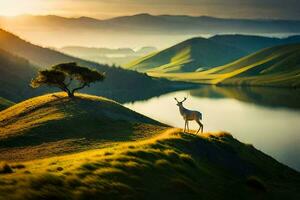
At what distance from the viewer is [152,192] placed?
1294 inches

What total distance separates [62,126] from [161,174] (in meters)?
30.8

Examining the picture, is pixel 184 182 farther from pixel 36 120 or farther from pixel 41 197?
pixel 36 120

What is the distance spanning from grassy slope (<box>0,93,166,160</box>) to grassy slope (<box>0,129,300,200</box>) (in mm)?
11542

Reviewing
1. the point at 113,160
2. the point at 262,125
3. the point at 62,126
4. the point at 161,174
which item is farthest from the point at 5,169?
the point at 262,125

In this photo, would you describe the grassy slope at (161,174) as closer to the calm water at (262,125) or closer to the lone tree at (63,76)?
the calm water at (262,125)

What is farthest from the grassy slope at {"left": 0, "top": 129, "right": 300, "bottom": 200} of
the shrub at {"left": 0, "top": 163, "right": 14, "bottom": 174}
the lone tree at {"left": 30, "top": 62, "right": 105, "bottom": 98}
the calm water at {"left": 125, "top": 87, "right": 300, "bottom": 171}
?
the lone tree at {"left": 30, "top": 62, "right": 105, "bottom": 98}

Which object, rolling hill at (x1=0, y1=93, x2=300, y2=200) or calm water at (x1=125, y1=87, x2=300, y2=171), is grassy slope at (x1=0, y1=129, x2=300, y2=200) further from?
calm water at (x1=125, y1=87, x2=300, y2=171)

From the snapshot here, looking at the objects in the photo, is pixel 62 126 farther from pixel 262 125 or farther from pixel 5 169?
pixel 262 125

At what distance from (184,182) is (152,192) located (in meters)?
4.70

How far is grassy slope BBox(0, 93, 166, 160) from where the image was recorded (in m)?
54.6

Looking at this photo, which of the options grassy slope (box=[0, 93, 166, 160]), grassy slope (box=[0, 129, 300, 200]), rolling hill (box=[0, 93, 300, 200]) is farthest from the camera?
grassy slope (box=[0, 93, 166, 160])

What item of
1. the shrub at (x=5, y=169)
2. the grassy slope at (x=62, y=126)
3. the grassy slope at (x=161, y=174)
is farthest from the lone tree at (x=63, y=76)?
the shrub at (x=5, y=169)

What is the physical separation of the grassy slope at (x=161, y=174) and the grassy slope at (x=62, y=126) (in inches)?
454

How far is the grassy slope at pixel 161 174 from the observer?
27.9 metres
